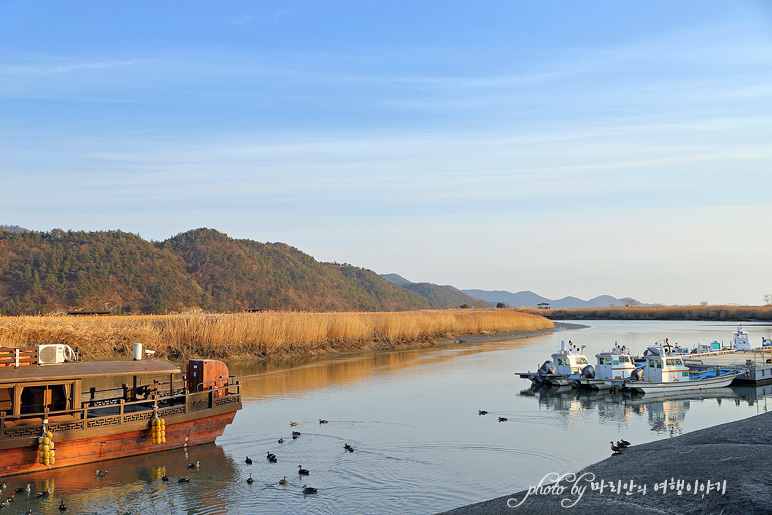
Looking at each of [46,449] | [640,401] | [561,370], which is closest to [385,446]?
[46,449]

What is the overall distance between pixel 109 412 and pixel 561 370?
2340 cm

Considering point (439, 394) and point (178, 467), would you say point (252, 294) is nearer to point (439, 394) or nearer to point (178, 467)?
point (439, 394)

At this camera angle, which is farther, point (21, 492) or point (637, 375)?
point (637, 375)

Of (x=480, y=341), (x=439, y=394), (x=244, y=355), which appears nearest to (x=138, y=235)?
(x=480, y=341)

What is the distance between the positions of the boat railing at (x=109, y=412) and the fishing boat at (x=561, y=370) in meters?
17.8

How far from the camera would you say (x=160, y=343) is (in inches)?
1715

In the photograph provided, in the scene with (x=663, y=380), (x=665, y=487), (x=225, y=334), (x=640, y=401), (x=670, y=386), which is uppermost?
(x=225, y=334)

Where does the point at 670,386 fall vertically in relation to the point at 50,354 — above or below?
below

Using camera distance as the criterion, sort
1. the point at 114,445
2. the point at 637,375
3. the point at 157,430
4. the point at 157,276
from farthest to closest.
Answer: the point at 157,276
the point at 637,375
the point at 157,430
the point at 114,445

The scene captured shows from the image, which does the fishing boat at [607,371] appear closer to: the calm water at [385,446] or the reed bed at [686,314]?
the calm water at [385,446]

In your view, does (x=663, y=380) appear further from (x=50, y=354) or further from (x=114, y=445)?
(x=50, y=354)

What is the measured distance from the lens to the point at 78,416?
59.1 ft

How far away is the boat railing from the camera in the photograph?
1684 cm

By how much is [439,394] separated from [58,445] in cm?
1738
